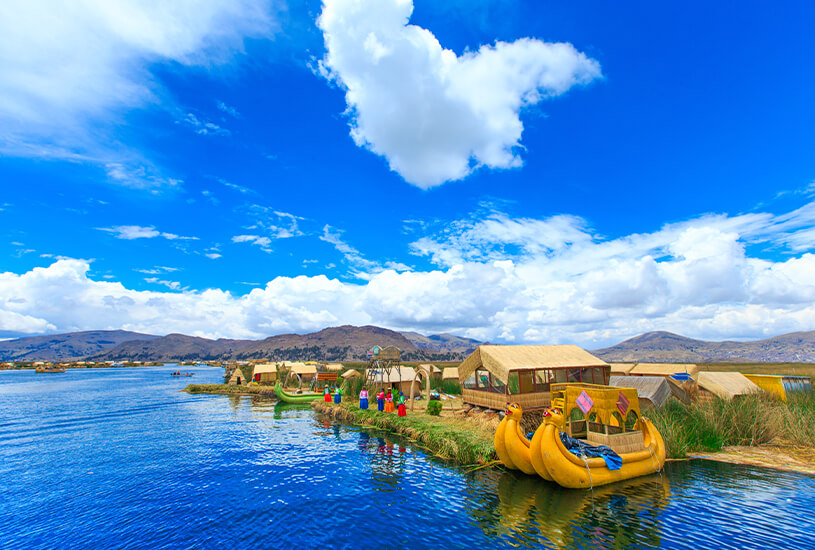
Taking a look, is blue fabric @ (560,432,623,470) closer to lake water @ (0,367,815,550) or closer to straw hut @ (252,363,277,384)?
lake water @ (0,367,815,550)

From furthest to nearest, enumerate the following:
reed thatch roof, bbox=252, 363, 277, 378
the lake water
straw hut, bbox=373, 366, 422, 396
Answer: reed thatch roof, bbox=252, 363, 277, 378 → straw hut, bbox=373, 366, 422, 396 → the lake water

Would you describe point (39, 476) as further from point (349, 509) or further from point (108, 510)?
point (349, 509)

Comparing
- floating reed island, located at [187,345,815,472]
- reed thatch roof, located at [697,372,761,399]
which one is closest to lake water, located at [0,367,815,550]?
floating reed island, located at [187,345,815,472]

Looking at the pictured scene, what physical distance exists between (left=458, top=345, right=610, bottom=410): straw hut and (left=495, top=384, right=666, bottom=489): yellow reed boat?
4722 mm

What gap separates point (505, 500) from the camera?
1416 centimetres

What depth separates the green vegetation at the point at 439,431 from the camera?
19.2 metres

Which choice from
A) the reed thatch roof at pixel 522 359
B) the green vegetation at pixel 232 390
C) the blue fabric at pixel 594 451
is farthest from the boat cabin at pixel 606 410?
the green vegetation at pixel 232 390

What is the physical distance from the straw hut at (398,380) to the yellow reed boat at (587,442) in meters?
22.0

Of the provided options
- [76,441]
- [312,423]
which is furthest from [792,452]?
[76,441]

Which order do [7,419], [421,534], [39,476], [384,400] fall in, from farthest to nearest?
1. [7,419]
2. [384,400]
3. [39,476]
4. [421,534]

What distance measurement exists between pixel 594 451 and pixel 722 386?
51.7 ft

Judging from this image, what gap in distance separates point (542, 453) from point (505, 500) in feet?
7.25

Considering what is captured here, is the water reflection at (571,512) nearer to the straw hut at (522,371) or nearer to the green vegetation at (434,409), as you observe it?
the straw hut at (522,371)

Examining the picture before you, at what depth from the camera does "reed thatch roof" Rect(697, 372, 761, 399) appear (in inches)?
960
